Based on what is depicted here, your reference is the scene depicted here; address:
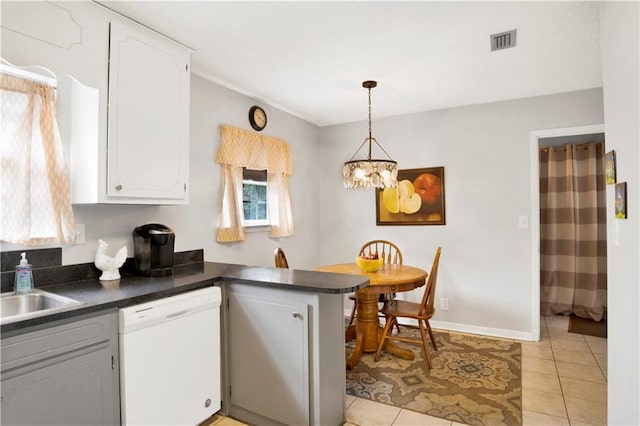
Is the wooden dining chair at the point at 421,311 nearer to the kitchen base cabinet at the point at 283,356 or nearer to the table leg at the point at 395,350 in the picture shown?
the table leg at the point at 395,350

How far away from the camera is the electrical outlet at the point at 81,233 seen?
204 cm

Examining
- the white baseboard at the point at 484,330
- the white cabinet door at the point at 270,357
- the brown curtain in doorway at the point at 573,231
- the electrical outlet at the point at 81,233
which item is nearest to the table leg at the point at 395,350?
the white baseboard at the point at 484,330

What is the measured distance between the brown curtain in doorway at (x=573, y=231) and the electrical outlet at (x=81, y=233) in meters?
4.59

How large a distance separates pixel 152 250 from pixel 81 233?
0.38 metres

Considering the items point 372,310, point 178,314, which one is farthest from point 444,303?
point 178,314

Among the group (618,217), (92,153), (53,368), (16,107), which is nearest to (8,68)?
(16,107)

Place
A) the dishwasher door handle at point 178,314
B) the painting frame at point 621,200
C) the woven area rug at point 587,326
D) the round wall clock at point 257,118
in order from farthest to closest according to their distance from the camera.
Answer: the woven area rug at point 587,326, the round wall clock at point 257,118, the dishwasher door handle at point 178,314, the painting frame at point 621,200

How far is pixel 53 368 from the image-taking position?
142cm

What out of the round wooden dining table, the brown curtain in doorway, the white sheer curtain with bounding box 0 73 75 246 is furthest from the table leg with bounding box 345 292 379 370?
the brown curtain in doorway

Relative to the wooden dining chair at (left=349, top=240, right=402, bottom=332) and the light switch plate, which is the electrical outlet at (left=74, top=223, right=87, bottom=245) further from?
the light switch plate

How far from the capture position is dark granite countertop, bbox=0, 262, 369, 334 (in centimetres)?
161

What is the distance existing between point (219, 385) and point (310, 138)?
2.98m

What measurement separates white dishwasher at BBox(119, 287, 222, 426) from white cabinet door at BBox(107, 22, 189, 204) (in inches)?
27.3

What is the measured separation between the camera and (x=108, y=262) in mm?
2070
